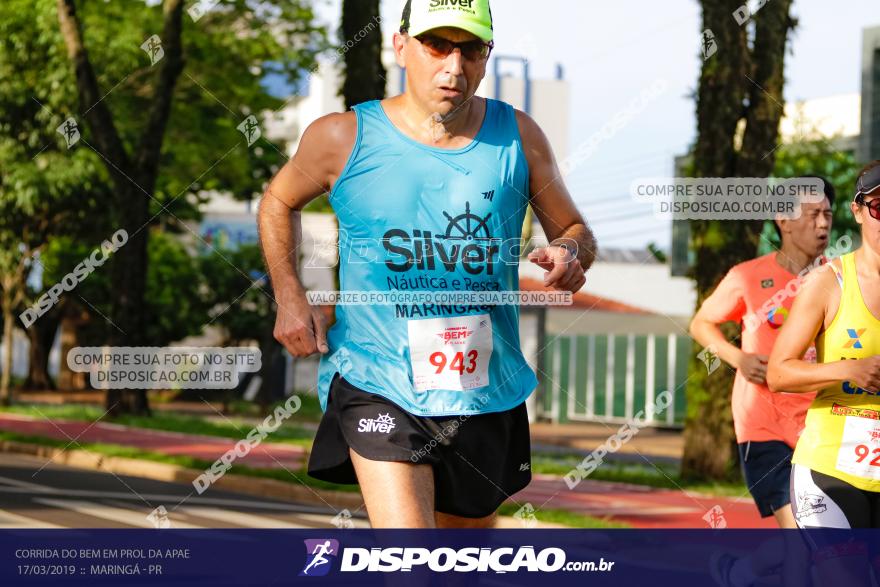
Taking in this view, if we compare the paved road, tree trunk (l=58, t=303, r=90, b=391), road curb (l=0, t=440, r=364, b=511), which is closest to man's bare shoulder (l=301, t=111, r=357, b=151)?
the paved road

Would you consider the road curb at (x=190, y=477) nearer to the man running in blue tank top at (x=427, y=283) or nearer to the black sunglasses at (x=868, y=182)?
the black sunglasses at (x=868, y=182)

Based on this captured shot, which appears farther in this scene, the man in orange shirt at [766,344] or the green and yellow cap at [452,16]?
the man in orange shirt at [766,344]

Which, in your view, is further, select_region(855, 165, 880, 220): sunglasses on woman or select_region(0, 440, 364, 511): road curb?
select_region(0, 440, 364, 511): road curb

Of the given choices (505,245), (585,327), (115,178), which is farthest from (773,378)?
(585,327)

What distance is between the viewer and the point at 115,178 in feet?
74.3

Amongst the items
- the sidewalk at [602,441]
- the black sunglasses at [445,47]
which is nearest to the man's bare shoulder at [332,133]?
the black sunglasses at [445,47]

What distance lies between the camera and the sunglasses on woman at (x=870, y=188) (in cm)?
448

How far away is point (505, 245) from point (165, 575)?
4.42m

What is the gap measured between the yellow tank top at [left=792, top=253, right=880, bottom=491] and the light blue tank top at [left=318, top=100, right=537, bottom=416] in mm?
995

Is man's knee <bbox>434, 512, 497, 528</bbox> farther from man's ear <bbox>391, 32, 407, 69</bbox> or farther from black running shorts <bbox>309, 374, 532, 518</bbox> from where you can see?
man's ear <bbox>391, 32, 407, 69</bbox>

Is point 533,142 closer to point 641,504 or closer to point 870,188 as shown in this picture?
point 870,188

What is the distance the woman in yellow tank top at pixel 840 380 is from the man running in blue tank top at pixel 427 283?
2.66 ft

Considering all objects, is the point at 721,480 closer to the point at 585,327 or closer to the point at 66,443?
the point at 66,443

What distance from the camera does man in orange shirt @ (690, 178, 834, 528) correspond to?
614 cm
